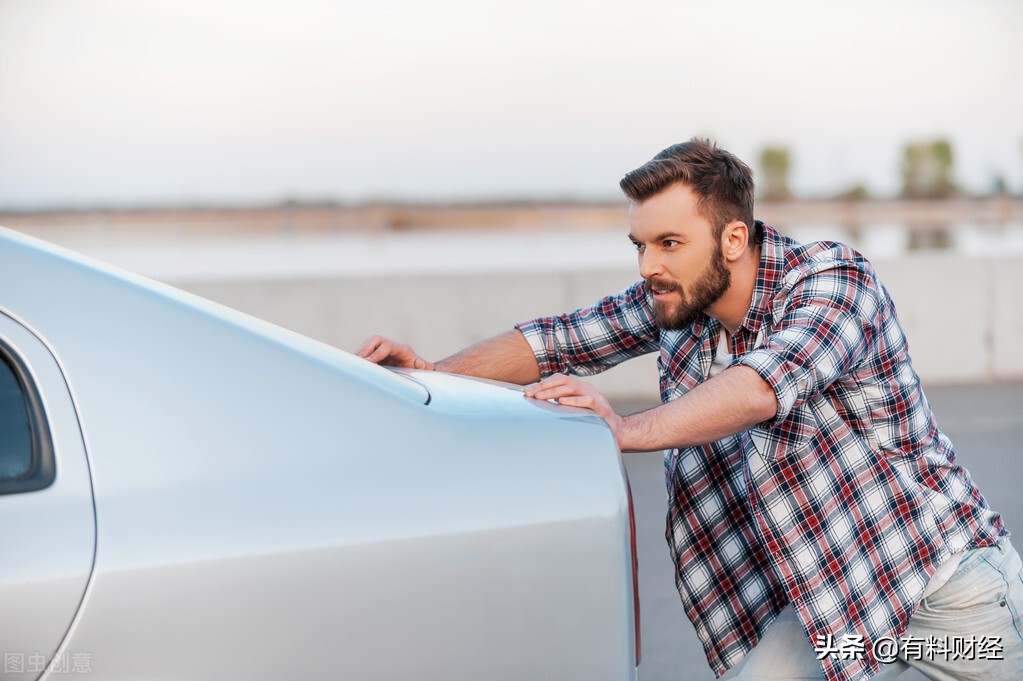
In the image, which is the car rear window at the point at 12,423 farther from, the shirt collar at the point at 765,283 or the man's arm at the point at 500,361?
the shirt collar at the point at 765,283

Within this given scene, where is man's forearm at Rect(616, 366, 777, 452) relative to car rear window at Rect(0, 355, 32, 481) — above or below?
below

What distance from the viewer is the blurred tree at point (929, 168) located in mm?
65062

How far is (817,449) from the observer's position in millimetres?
2734

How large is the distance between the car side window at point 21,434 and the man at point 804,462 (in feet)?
3.38

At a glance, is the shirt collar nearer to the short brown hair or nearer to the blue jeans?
the short brown hair

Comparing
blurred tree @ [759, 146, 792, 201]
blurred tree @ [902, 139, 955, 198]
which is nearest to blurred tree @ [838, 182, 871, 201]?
blurred tree @ [902, 139, 955, 198]

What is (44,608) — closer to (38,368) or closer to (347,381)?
(38,368)

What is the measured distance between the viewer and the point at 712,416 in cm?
258

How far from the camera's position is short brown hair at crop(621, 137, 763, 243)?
9.43 feet

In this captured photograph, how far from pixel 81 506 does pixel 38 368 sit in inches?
9.4

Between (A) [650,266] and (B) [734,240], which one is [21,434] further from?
(B) [734,240]

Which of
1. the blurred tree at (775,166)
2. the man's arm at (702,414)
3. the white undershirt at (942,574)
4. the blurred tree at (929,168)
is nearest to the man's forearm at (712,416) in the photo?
the man's arm at (702,414)

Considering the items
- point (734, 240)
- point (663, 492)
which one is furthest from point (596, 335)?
point (663, 492)

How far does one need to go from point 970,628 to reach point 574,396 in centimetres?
108
